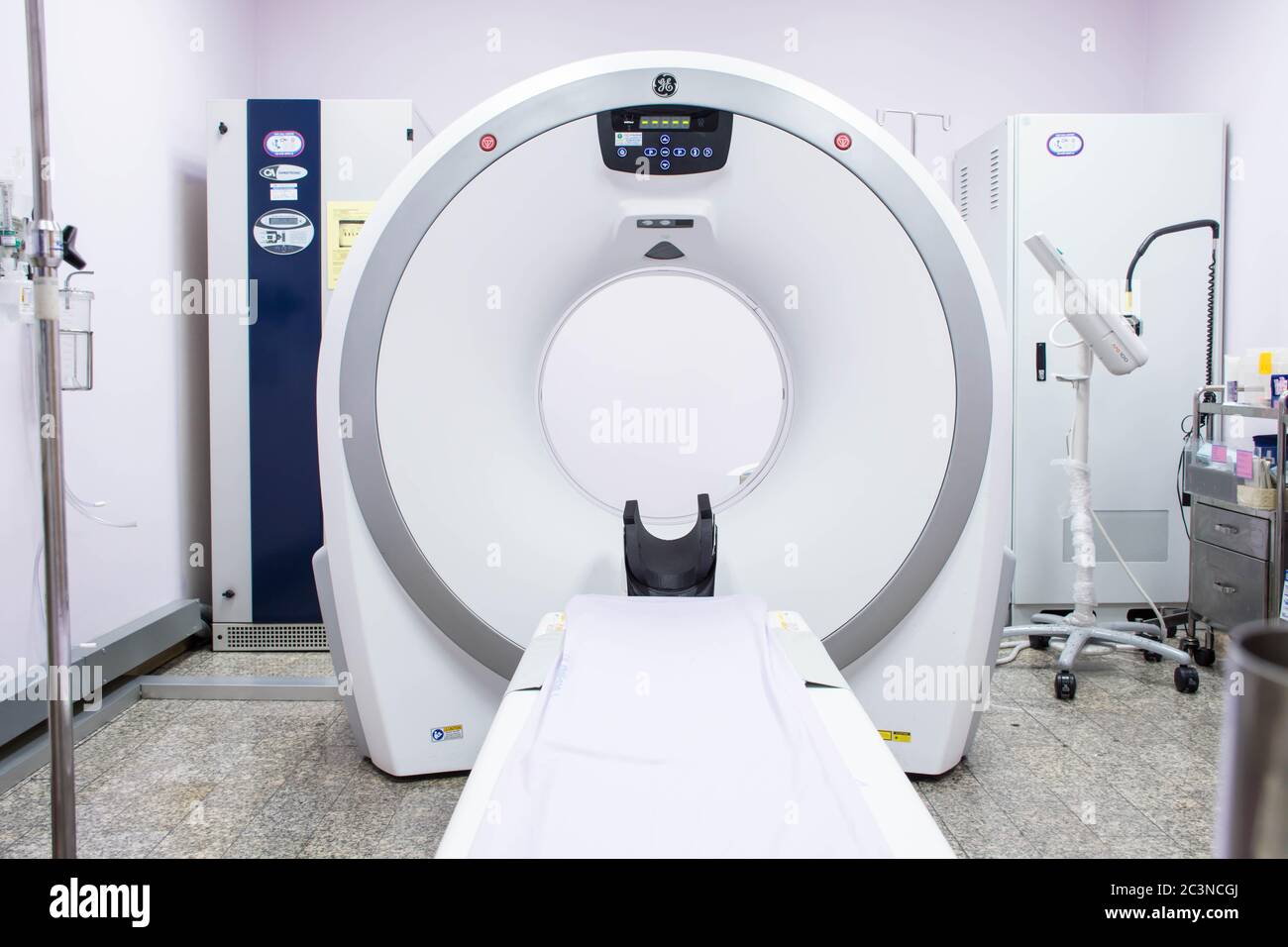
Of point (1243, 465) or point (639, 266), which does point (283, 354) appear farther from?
point (1243, 465)

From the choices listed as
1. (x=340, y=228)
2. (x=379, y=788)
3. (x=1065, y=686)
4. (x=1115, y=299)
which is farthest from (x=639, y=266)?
(x=1115, y=299)

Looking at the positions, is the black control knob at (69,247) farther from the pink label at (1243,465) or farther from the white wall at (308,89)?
the pink label at (1243,465)

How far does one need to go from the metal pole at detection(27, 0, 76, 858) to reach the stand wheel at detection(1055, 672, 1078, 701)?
215 centimetres

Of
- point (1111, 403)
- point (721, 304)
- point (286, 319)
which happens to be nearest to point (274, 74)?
point (286, 319)

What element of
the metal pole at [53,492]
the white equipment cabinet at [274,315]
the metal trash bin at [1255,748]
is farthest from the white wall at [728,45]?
the metal trash bin at [1255,748]

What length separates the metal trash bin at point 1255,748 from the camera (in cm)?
23

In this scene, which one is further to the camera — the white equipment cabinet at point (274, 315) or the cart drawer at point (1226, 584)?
the white equipment cabinet at point (274, 315)

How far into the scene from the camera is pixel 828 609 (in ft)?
5.28

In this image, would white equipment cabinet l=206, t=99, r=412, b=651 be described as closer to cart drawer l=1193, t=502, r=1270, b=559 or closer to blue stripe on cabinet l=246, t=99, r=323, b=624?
blue stripe on cabinet l=246, t=99, r=323, b=624

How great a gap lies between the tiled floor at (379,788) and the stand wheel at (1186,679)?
0.03m

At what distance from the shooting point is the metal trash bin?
9.1 inches

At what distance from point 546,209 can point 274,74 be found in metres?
2.40

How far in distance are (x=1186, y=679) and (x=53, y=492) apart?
99.8 inches

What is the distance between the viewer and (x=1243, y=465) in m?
2.44
